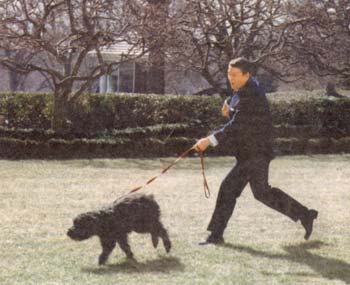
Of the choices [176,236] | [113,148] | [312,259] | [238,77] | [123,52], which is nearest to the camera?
[312,259]

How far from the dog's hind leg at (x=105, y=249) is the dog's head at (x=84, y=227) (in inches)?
6.3

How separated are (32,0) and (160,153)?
16.8ft

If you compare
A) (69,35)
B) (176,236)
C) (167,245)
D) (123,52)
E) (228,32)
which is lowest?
(176,236)

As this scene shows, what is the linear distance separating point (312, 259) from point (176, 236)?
1624 millimetres

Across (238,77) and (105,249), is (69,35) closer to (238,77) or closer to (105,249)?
(238,77)

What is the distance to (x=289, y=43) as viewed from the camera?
74.5ft

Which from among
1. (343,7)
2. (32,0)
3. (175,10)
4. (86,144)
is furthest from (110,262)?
(343,7)

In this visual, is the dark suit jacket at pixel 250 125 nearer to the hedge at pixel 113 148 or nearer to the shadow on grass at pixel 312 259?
the shadow on grass at pixel 312 259

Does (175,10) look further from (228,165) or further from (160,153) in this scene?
(228,165)

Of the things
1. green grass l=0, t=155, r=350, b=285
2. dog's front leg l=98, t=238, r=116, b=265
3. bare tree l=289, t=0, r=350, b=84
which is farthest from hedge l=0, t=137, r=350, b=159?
dog's front leg l=98, t=238, r=116, b=265

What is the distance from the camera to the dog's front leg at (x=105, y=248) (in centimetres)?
634

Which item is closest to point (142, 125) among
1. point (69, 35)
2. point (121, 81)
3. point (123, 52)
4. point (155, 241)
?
point (123, 52)

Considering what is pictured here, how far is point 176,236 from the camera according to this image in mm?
7805

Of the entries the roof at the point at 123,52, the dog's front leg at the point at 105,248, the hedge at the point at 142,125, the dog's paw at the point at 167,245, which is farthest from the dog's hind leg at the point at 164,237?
the roof at the point at 123,52
